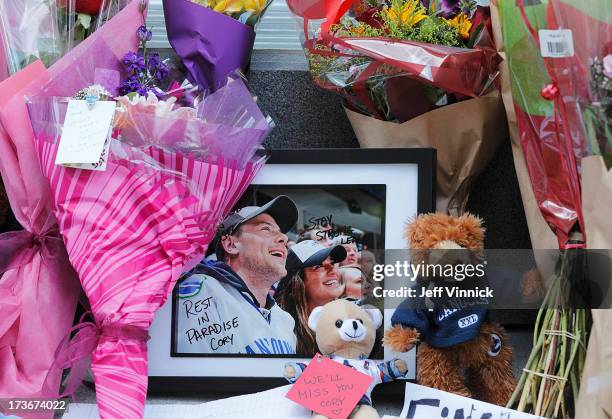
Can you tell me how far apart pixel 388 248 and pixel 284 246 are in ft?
0.54

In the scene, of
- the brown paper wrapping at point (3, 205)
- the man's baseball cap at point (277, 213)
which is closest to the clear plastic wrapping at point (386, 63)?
the man's baseball cap at point (277, 213)

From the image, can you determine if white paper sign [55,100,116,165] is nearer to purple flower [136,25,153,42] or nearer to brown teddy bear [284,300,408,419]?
purple flower [136,25,153,42]

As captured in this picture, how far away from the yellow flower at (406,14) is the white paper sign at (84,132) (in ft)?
1.46

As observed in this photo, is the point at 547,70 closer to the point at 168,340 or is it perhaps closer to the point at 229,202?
the point at 229,202

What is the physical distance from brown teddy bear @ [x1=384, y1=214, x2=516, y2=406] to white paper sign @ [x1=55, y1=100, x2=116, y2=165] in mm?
449

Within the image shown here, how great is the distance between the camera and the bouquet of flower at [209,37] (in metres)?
1.23

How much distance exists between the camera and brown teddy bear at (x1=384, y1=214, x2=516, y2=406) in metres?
1.06

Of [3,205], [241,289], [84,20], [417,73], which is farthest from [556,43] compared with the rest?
[3,205]

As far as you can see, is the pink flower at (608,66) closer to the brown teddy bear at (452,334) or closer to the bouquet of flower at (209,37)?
the brown teddy bear at (452,334)

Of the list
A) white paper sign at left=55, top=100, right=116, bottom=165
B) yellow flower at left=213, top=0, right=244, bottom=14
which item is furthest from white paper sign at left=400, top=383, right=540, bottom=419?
yellow flower at left=213, top=0, right=244, bottom=14

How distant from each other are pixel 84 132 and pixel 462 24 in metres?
0.61

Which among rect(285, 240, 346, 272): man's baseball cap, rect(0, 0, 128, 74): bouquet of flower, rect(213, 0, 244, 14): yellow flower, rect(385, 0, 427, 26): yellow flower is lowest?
rect(285, 240, 346, 272): man's baseball cap

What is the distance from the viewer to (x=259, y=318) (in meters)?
1.21

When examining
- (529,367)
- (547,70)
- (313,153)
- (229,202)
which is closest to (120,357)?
(229,202)
